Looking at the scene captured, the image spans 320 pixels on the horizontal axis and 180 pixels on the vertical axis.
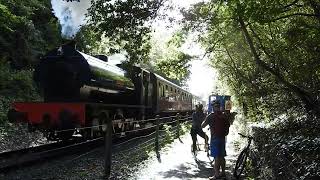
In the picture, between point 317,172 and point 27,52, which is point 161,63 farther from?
point 317,172

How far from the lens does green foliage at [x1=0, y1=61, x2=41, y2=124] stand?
24.2 metres

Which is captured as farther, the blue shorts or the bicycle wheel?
the bicycle wheel

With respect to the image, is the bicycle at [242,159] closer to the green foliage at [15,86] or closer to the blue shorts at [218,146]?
the blue shorts at [218,146]

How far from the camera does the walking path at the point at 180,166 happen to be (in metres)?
10.2

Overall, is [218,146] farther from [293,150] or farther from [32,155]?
[32,155]

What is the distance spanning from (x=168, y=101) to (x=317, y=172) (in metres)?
21.8

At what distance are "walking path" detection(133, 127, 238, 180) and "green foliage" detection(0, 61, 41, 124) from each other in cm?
1212

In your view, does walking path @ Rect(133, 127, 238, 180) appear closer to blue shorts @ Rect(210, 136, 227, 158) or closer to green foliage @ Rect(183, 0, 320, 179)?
blue shorts @ Rect(210, 136, 227, 158)

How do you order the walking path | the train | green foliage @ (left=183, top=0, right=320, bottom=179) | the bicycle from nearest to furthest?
green foliage @ (left=183, top=0, right=320, bottom=179) < the bicycle < the walking path < the train

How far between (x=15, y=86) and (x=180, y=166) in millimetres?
16594

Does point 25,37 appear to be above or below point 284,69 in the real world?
above

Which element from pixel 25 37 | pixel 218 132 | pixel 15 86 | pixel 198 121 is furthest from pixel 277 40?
pixel 25 37

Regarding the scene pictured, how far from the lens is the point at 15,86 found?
83.6ft

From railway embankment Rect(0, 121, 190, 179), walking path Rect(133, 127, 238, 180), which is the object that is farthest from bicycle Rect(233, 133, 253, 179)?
railway embankment Rect(0, 121, 190, 179)
